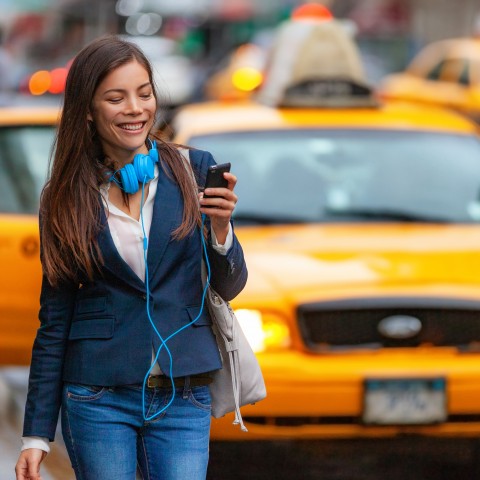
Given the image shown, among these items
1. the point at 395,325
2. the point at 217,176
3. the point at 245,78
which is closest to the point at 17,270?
the point at 395,325

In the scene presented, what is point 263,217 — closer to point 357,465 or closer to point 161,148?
point 357,465

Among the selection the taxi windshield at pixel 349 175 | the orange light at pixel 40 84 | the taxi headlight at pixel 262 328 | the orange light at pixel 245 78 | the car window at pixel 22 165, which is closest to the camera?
the taxi headlight at pixel 262 328

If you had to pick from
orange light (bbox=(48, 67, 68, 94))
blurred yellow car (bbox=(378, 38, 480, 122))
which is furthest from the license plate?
orange light (bbox=(48, 67, 68, 94))

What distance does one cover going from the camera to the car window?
6.96 meters

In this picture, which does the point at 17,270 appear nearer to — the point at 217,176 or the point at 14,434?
the point at 14,434

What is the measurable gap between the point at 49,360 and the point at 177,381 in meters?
0.33

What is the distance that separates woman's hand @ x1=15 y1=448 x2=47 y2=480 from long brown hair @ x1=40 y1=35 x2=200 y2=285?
426mm

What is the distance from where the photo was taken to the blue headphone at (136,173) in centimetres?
349

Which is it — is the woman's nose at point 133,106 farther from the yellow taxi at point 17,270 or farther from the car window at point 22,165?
the car window at point 22,165

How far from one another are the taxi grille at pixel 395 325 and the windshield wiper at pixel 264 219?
3.43ft

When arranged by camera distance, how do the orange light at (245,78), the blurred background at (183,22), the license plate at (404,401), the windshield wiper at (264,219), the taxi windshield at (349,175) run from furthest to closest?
the blurred background at (183,22) → the orange light at (245,78) → the taxi windshield at (349,175) → the windshield wiper at (264,219) → the license plate at (404,401)

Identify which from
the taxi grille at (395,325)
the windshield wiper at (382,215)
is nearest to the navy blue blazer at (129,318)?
the taxi grille at (395,325)

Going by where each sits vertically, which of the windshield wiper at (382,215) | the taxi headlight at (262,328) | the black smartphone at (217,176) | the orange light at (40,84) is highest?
the black smartphone at (217,176)

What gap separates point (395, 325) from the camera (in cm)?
544
